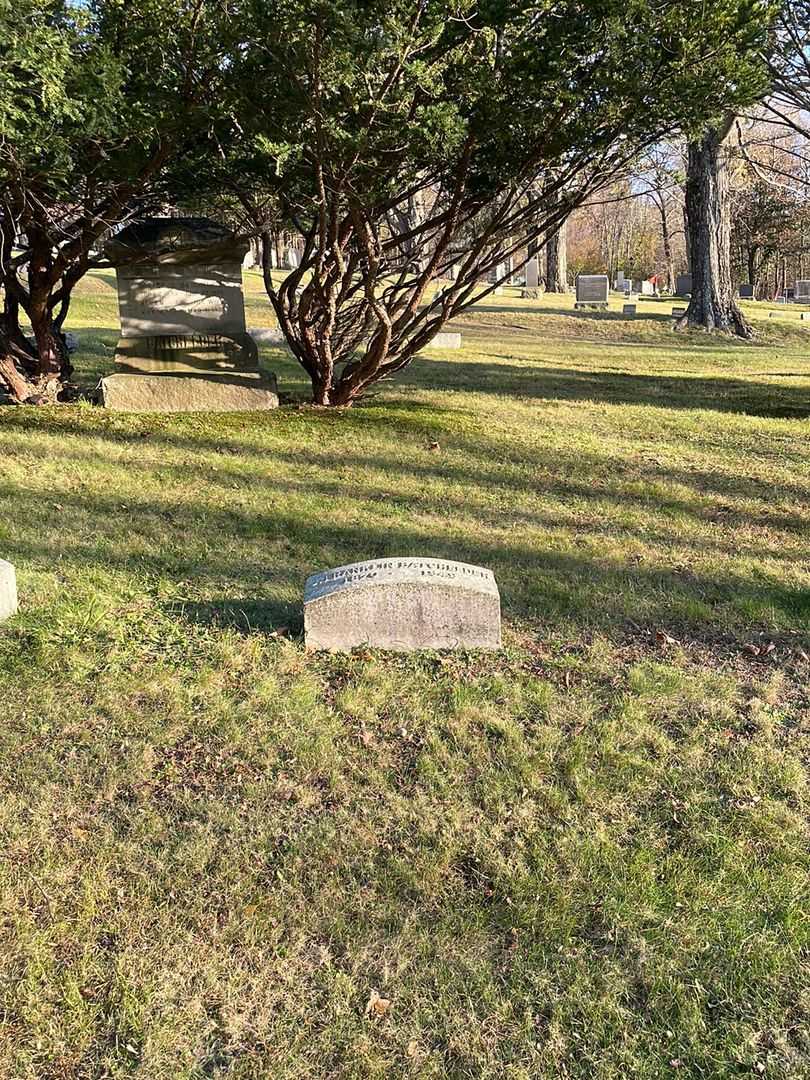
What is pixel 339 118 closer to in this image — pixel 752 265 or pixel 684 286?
pixel 684 286

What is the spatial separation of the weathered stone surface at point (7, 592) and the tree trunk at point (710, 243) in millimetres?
19414

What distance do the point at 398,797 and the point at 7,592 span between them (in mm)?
2460

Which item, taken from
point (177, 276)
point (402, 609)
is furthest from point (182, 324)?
point (402, 609)

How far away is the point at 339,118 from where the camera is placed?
752 cm

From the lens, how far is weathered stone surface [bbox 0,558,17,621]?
4.34 metres

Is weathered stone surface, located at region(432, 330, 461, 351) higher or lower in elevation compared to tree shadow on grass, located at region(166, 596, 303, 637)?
higher

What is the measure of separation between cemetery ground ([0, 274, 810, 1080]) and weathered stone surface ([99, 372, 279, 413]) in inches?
122

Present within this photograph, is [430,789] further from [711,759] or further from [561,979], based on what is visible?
[711,759]

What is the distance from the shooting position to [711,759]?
3.45m

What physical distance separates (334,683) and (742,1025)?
2.21 meters

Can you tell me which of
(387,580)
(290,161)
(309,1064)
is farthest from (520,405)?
(309,1064)

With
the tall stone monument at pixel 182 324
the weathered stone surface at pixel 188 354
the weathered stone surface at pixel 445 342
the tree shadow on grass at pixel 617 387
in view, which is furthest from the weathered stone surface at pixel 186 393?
the weathered stone surface at pixel 445 342

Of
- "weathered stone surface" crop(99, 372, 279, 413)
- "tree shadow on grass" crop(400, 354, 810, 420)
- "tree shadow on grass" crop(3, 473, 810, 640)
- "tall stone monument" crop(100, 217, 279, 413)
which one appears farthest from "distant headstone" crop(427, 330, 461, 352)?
"tree shadow on grass" crop(3, 473, 810, 640)

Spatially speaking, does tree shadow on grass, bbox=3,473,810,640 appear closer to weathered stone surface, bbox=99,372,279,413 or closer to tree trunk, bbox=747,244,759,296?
weathered stone surface, bbox=99,372,279,413
